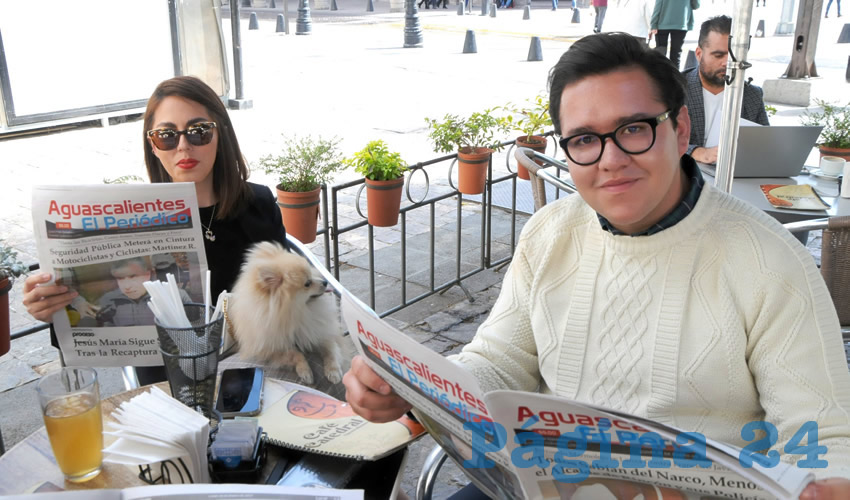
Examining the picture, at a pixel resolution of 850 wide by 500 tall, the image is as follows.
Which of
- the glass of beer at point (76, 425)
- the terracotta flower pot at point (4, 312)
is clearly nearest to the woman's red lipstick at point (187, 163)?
the terracotta flower pot at point (4, 312)

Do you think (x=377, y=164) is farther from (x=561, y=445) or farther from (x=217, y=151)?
(x=561, y=445)

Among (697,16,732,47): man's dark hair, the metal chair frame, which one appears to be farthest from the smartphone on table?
(697,16,732,47): man's dark hair

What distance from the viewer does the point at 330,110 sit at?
977 centimetres

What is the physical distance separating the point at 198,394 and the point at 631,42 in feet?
3.91

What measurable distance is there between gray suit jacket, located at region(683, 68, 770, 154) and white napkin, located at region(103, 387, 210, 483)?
3361 millimetres

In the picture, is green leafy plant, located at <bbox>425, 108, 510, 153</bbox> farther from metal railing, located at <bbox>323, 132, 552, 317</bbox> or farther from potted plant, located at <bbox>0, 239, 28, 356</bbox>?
potted plant, located at <bbox>0, 239, 28, 356</bbox>

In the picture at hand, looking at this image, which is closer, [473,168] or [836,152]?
[836,152]

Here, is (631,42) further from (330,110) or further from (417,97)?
(417,97)

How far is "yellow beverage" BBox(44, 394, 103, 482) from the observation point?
140cm

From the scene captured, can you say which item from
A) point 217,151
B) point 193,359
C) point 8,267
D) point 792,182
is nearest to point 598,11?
point 792,182

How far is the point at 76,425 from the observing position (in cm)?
141

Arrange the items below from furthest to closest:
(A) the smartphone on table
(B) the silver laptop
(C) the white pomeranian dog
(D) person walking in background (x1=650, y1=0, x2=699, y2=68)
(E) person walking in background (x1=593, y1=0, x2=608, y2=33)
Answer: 1. (E) person walking in background (x1=593, y1=0, x2=608, y2=33)
2. (D) person walking in background (x1=650, y1=0, x2=699, y2=68)
3. (B) the silver laptop
4. (C) the white pomeranian dog
5. (A) the smartphone on table

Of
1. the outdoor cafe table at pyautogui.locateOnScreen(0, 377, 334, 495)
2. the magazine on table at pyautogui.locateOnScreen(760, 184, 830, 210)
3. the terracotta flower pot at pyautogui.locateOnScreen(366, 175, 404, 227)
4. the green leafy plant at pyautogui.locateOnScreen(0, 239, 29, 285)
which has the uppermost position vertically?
the magazine on table at pyautogui.locateOnScreen(760, 184, 830, 210)

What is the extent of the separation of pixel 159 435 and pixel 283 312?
788mm
